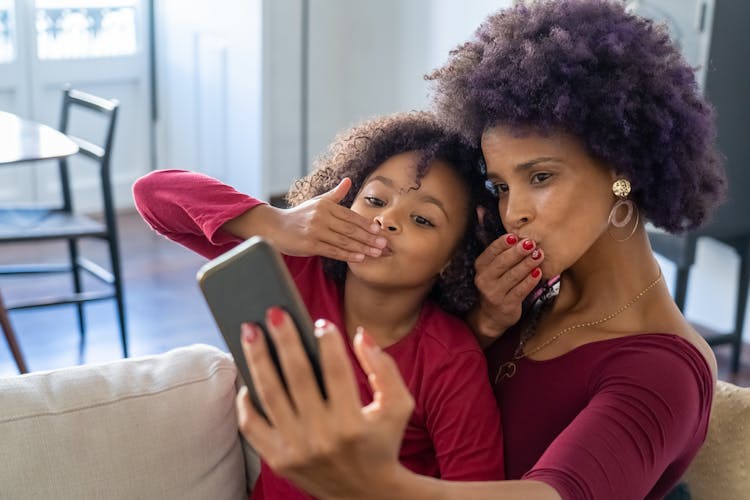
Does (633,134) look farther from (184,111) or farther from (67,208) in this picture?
(184,111)

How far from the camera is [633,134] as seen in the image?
1273 millimetres

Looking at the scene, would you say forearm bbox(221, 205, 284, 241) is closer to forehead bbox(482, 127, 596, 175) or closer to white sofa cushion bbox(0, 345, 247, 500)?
white sofa cushion bbox(0, 345, 247, 500)

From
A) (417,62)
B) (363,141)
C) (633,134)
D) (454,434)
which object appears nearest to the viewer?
(633,134)

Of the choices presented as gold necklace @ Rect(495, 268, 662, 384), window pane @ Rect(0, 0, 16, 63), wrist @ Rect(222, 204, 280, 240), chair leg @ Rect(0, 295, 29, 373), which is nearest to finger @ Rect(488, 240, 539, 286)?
gold necklace @ Rect(495, 268, 662, 384)

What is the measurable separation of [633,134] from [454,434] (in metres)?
0.45

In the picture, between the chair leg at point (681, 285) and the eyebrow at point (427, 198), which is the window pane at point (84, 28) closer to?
the chair leg at point (681, 285)

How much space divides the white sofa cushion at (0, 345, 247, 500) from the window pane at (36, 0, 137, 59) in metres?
3.26

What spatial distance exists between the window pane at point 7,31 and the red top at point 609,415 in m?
3.49

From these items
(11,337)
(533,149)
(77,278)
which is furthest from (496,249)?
(77,278)

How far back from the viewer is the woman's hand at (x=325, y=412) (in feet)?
2.53

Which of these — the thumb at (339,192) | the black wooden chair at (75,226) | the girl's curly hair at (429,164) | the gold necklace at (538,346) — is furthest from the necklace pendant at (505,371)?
the black wooden chair at (75,226)

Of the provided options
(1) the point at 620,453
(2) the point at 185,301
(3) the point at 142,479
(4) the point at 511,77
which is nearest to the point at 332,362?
(1) the point at 620,453

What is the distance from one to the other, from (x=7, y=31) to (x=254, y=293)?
12.8 ft

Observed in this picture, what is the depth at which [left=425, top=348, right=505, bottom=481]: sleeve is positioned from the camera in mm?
1354
